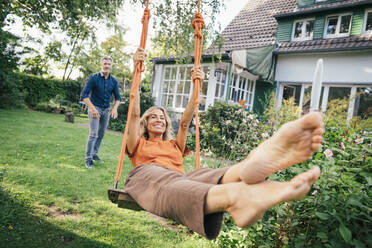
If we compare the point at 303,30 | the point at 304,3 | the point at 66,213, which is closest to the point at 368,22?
the point at 303,30

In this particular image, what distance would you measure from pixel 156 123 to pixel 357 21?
8.13 meters

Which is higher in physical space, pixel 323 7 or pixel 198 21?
pixel 323 7

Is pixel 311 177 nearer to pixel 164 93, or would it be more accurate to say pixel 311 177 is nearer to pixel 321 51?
pixel 321 51

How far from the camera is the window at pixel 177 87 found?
366 inches

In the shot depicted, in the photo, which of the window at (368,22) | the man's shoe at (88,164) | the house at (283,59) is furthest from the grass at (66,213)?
the window at (368,22)

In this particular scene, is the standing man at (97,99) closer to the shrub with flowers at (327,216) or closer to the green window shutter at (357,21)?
the shrub with flowers at (327,216)

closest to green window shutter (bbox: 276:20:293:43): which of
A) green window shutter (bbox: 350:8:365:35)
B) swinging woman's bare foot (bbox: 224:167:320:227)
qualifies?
green window shutter (bbox: 350:8:365:35)

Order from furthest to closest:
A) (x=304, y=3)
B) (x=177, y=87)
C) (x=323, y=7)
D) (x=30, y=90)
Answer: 1. (x=30, y=90)
2. (x=177, y=87)
3. (x=304, y=3)
4. (x=323, y=7)

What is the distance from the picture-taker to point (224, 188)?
3.92 feet

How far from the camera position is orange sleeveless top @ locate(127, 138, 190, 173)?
6.66 feet

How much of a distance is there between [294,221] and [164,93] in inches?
354

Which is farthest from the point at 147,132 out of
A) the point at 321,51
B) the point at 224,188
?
the point at 321,51

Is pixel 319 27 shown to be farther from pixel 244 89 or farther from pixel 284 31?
pixel 244 89

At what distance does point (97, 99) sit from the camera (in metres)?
3.92
